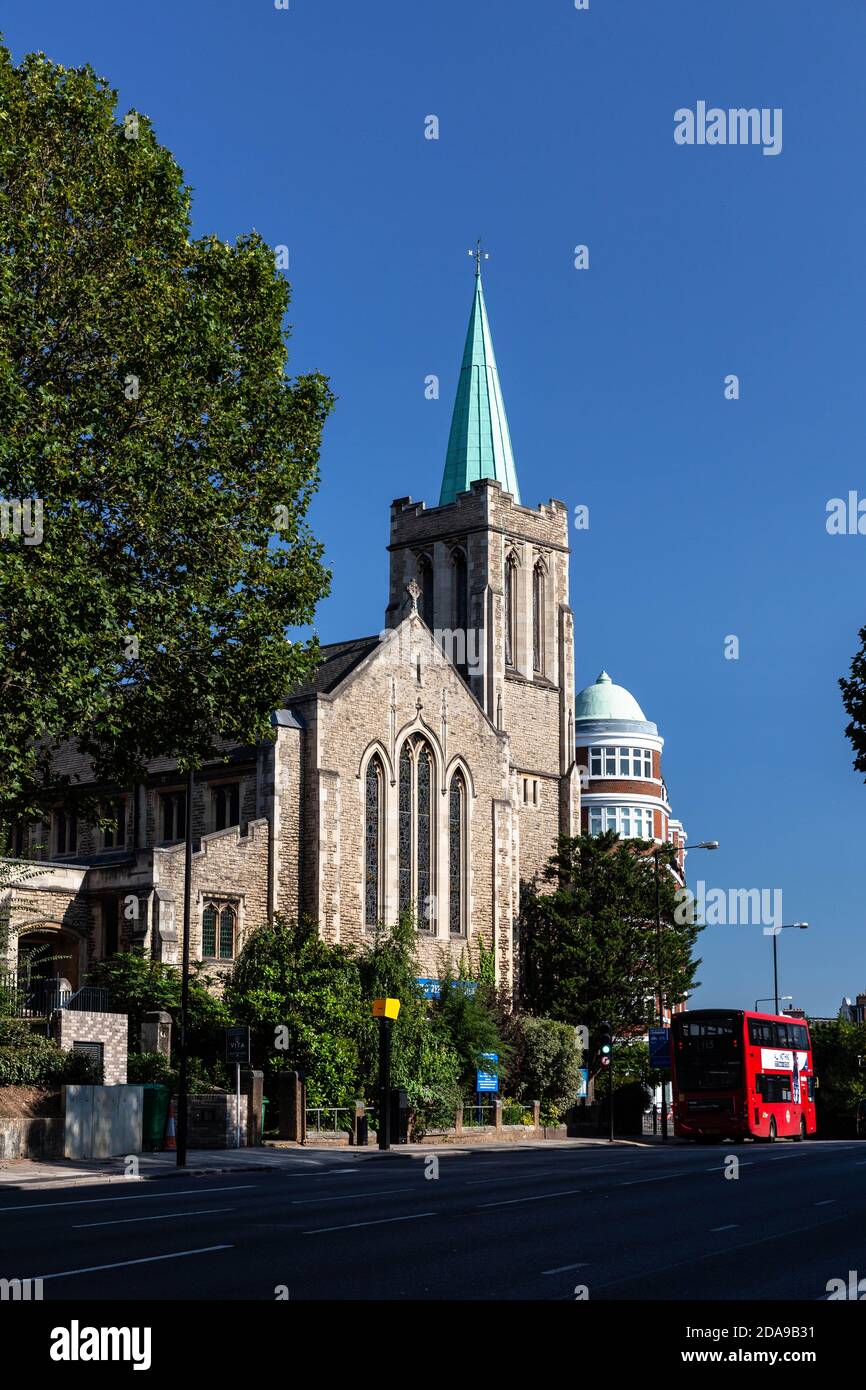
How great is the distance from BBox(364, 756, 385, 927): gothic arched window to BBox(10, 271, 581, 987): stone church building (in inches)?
2.1

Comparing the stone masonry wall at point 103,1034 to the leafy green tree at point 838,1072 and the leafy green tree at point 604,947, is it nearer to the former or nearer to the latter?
the leafy green tree at point 604,947

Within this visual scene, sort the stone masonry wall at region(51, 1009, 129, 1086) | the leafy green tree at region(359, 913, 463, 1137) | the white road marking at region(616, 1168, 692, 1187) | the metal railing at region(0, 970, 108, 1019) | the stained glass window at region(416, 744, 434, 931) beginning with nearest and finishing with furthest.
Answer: the white road marking at region(616, 1168, 692, 1187) → the stone masonry wall at region(51, 1009, 129, 1086) → the metal railing at region(0, 970, 108, 1019) → the leafy green tree at region(359, 913, 463, 1137) → the stained glass window at region(416, 744, 434, 931)

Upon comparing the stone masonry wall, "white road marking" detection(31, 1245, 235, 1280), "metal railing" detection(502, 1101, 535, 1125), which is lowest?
"metal railing" detection(502, 1101, 535, 1125)

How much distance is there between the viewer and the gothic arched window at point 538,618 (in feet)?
225

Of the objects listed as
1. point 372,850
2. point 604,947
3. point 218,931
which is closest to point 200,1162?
point 218,931

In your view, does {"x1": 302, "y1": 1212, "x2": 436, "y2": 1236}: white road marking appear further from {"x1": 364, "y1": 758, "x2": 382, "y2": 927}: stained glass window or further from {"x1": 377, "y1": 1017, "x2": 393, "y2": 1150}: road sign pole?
{"x1": 364, "y1": 758, "x2": 382, "y2": 927}: stained glass window

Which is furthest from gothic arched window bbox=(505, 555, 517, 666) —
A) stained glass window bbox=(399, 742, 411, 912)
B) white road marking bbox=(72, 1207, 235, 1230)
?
white road marking bbox=(72, 1207, 235, 1230)

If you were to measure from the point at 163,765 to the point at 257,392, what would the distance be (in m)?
26.4

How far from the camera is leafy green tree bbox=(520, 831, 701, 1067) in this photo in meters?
56.7

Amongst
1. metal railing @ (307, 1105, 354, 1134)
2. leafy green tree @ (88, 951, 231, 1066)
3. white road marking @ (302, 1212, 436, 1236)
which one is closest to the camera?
white road marking @ (302, 1212, 436, 1236)

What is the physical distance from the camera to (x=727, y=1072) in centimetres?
4391

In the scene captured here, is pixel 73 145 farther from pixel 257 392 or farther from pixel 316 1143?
pixel 316 1143

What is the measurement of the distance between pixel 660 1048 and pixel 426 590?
27.1 metres
